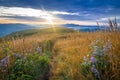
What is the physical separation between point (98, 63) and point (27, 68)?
2.08m

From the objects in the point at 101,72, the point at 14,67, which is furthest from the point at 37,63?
the point at 101,72

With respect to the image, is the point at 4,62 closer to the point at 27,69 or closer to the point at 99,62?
the point at 27,69

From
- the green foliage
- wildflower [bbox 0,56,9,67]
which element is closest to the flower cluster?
the green foliage

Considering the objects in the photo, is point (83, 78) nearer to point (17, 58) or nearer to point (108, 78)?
point (108, 78)

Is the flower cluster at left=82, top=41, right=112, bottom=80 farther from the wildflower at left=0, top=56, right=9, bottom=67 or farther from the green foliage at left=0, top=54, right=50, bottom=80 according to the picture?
the wildflower at left=0, top=56, right=9, bottom=67

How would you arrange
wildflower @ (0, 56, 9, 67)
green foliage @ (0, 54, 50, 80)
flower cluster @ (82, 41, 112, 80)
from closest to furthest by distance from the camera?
flower cluster @ (82, 41, 112, 80) < wildflower @ (0, 56, 9, 67) < green foliage @ (0, 54, 50, 80)

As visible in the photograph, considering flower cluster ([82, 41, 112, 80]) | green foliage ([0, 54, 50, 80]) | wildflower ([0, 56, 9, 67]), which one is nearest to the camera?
flower cluster ([82, 41, 112, 80])

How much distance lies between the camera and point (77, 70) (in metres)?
4.42

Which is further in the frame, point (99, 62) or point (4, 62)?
point (4, 62)

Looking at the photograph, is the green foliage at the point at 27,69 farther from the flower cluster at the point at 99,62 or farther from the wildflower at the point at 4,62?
the flower cluster at the point at 99,62

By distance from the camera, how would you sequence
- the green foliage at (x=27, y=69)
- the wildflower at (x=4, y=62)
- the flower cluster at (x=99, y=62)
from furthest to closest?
the green foliage at (x=27, y=69), the wildflower at (x=4, y=62), the flower cluster at (x=99, y=62)

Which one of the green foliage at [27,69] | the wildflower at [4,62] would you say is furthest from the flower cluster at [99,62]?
the wildflower at [4,62]

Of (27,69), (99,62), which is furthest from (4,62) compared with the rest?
(99,62)

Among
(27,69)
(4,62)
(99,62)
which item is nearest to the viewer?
(99,62)
